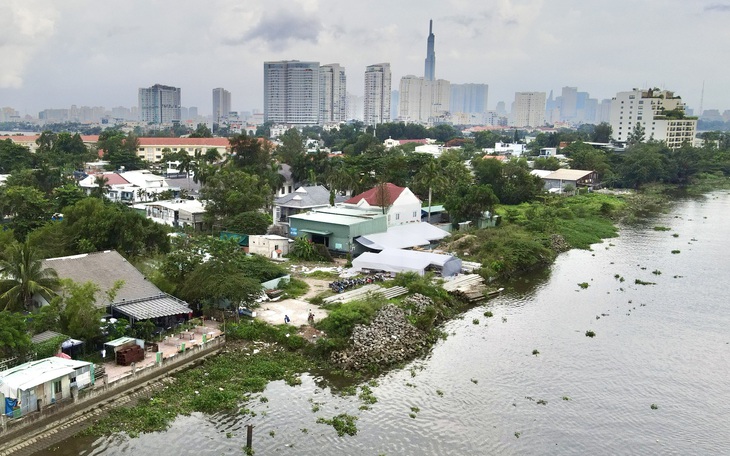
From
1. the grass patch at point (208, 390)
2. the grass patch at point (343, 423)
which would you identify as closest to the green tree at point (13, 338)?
the grass patch at point (208, 390)

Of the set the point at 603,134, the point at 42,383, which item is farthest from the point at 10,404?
the point at 603,134

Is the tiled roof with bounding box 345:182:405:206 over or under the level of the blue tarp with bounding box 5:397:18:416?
over

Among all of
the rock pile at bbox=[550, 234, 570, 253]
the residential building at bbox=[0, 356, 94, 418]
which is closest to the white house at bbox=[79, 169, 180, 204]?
the rock pile at bbox=[550, 234, 570, 253]

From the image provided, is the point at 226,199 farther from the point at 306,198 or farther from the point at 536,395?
the point at 536,395

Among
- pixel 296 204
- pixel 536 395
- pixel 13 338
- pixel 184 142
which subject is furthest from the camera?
pixel 184 142

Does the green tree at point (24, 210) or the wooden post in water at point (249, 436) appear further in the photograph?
the green tree at point (24, 210)

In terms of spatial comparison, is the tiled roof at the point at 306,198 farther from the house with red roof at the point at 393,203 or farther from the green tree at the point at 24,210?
the green tree at the point at 24,210

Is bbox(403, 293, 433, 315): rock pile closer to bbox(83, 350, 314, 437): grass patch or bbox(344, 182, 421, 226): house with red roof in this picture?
bbox(83, 350, 314, 437): grass patch
